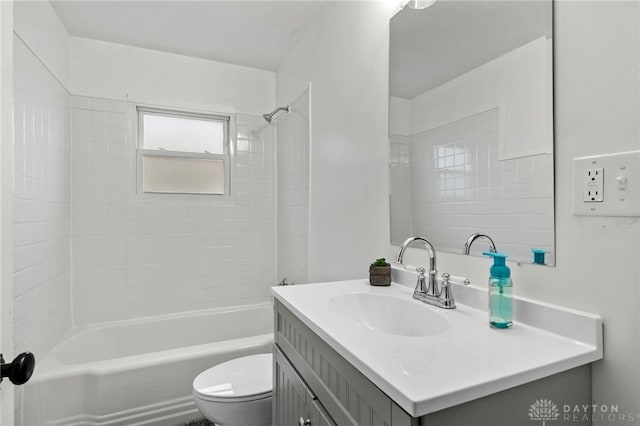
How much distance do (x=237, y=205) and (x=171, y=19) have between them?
138 centimetres

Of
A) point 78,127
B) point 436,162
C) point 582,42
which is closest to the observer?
point 582,42

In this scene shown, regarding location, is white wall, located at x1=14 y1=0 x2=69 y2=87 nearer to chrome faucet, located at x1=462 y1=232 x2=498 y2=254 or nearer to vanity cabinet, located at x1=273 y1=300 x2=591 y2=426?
vanity cabinet, located at x1=273 y1=300 x2=591 y2=426

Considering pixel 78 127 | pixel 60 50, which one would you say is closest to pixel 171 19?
pixel 60 50

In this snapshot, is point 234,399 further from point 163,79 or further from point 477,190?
point 163,79

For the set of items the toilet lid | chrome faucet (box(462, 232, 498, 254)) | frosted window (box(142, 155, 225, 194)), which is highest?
frosted window (box(142, 155, 225, 194))

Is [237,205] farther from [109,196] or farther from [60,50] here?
[60,50]

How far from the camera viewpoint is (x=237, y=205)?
9.21 ft

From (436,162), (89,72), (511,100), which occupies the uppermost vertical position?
(89,72)

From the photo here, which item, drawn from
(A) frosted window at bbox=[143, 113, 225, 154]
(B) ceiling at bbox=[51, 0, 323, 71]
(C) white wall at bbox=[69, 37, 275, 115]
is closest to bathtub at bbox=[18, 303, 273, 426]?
(A) frosted window at bbox=[143, 113, 225, 154]

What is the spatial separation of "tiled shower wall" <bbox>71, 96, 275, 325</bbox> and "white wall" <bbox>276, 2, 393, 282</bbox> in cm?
89

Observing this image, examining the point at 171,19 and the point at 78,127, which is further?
the point at 78,127

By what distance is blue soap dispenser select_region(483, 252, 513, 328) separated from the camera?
0.83 m

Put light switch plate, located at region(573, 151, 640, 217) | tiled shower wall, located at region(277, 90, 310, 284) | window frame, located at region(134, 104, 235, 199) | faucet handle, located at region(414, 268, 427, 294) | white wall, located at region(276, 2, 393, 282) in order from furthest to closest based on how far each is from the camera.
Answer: window frame, located at region(134, 104, 235, 199)
tiled shower wall, located at region(277, 90, 310, 284)
white wall, located at region(276, 2, 393, 282)
faucet handle, located at region(414, 268, 427, 294)
light switch plate, located at region(573, 151, 640, 217)

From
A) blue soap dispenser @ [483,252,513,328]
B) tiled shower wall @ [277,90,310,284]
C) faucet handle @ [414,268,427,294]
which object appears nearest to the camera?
blue soap dispenser @ [483,252,513,328]
